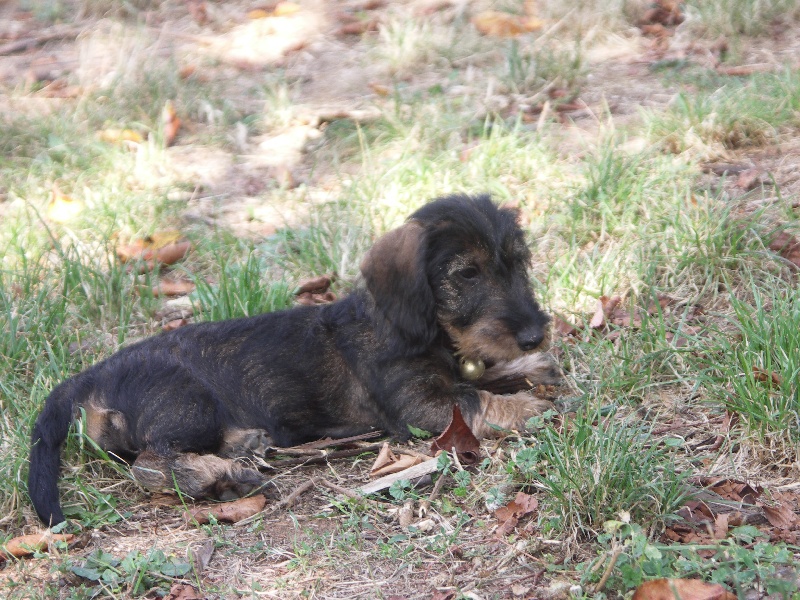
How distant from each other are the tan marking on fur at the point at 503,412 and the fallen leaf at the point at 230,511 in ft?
3.24

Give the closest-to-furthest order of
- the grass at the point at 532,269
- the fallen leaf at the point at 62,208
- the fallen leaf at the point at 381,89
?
the grass at the point at 532,269 → the fallen leaf at the point at 62,208 → the fallen leaf at the point at 381,89

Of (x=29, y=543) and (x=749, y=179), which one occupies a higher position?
(x=749, y=179)

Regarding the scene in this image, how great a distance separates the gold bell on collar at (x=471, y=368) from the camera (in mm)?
4379

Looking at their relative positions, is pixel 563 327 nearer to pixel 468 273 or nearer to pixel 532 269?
pixel 532 269

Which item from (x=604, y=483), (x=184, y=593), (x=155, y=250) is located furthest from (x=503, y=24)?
(x=184, y=593)

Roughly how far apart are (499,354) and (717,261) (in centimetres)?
158

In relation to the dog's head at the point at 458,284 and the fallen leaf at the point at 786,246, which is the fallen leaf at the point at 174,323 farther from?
the fallen leaf at the point at 786,246

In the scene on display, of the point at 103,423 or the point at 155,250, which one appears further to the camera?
the point at 155,250

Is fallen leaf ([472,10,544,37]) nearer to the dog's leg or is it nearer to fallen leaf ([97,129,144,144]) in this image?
fallen leaf ([97,129,144,144])

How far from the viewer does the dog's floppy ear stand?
4.19 meters

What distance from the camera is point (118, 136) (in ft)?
23.5

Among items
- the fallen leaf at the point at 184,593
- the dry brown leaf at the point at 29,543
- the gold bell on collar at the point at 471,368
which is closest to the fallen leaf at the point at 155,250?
the gold bell on collar at the point at 471,368

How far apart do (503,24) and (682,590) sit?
6317mm

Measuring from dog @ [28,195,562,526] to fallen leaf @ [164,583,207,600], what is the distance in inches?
26.4
